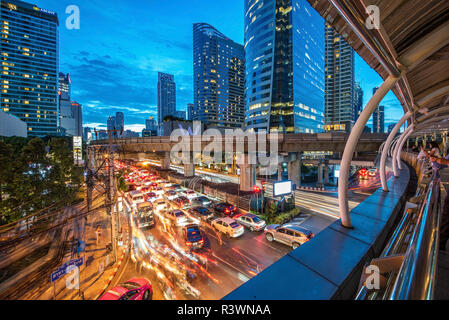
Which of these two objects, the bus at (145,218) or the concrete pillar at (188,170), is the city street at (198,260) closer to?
the bus at (145,218)

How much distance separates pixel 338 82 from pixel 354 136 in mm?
130769

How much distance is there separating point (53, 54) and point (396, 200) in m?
→ 146

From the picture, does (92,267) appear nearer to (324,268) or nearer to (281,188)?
(324,268)

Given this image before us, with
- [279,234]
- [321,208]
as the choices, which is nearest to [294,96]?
[321,208]

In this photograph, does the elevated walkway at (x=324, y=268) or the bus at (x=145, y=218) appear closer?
the elevated walkway at (x=324, y=268)

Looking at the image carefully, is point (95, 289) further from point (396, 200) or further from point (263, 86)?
point (263, 86)

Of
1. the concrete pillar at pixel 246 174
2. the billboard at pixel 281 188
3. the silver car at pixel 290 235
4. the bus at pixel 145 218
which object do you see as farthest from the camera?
the concrete pillar at pixel 246 174

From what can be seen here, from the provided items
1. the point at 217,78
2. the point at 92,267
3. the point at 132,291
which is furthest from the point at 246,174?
the point at 217,78

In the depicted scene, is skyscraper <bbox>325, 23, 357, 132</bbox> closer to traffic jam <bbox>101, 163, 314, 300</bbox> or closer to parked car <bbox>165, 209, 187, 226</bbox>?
traffic jam <bbox>101, 163, 314, 300</bbox>

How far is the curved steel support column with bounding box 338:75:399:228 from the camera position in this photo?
293 centimetres

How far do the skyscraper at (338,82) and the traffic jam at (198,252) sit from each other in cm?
10616

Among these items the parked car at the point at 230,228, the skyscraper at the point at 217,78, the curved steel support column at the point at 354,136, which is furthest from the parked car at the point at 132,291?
the skyscraper at the point at 217,78

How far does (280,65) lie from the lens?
63.2 m

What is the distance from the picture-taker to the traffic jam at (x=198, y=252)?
8.21m
